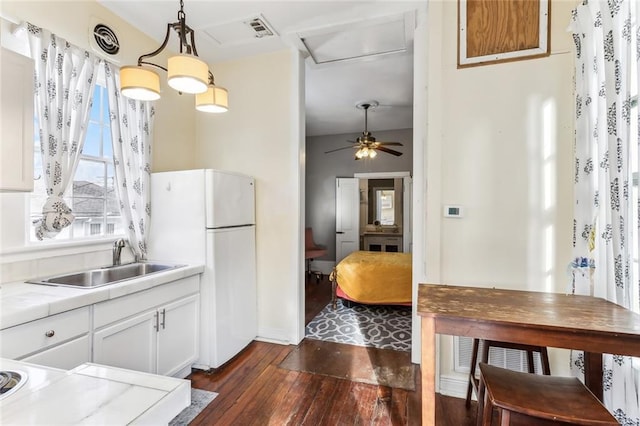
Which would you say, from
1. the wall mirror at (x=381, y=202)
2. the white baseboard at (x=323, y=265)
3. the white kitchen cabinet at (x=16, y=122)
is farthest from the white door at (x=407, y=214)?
the white kitchen cabinet at (x=16, y=122)

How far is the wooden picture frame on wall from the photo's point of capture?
200 cm

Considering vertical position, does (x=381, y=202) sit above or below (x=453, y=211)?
above

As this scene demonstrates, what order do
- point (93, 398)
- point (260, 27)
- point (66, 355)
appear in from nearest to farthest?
point (93, 398)
point (66, 355)
point (260, 27)

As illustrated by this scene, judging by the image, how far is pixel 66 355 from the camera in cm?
151

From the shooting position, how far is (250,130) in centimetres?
314

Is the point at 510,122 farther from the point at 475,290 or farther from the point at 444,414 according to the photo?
the point at 444,414

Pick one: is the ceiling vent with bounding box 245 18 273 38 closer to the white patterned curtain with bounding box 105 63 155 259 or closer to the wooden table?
the white patterned curtain with bounding box 105 63 155 259

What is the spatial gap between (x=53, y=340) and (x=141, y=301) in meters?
0.51

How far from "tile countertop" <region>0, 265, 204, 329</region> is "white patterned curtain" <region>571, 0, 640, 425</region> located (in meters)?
2.62

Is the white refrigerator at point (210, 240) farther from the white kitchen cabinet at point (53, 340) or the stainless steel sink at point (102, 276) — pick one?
the white kitchen cabinet at point (53, 340)

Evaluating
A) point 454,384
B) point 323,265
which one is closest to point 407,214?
point 323,265

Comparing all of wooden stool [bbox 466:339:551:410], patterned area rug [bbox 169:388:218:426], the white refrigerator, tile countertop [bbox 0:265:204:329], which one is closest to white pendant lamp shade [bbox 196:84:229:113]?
the white refrigerator

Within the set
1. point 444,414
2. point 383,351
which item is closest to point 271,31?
point 383,351

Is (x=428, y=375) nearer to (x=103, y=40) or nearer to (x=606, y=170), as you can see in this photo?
(x=606, y=170)
